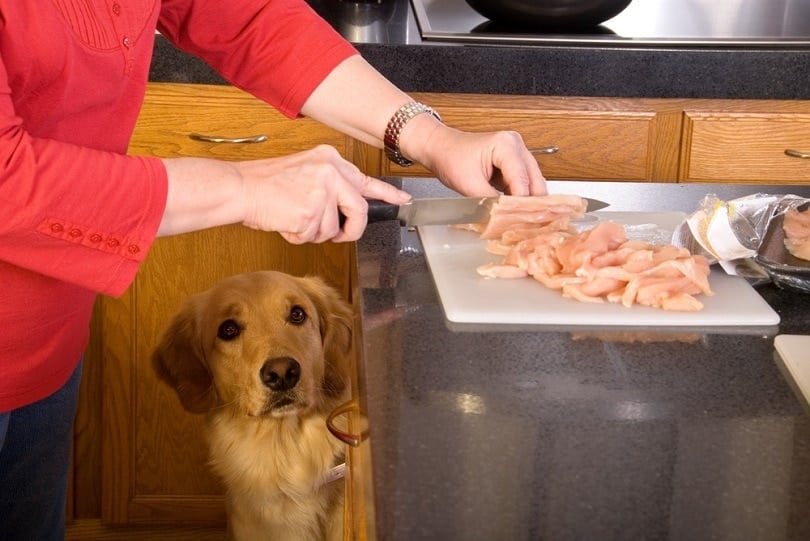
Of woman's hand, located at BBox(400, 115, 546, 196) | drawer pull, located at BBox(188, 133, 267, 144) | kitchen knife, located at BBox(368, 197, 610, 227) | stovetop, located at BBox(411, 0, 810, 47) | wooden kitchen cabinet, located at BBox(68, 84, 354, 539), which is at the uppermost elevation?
stovetop, located at BBox(411, 0, 810, 47)

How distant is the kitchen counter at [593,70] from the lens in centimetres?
196

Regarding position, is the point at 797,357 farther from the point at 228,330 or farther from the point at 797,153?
the point at 797,153

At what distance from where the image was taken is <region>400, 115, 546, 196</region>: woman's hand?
1.25 metres

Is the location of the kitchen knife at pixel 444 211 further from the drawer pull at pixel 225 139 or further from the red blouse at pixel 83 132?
the drawer pull at pixel 225 139

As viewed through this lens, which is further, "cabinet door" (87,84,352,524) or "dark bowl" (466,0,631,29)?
"dark bowl" (466,0,631,29)

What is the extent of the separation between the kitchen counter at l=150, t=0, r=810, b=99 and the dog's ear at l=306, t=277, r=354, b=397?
0.53 meters

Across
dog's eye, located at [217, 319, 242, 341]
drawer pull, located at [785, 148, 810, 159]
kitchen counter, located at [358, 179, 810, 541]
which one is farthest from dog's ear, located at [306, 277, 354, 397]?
drawer pull, located at [785, 148, 810, 159]

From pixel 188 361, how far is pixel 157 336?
0.41 metres

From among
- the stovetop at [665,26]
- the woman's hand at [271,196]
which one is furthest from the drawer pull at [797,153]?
the woman's hand at [271,196]

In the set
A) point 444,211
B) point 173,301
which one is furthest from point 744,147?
point 173,301

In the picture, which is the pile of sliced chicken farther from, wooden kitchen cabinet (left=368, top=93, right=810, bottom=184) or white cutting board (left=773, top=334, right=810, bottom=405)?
wooden kitchen cabinet (left=368, top=93, right=810, bottom=184)

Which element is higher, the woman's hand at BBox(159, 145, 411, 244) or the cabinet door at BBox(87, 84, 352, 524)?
the woman's hand at BBox(159, 145, 411, 244)

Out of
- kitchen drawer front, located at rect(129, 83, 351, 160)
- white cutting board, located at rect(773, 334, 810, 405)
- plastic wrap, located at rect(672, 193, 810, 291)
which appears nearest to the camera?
white cutting board, located at rect(773, 334, 810, 405)

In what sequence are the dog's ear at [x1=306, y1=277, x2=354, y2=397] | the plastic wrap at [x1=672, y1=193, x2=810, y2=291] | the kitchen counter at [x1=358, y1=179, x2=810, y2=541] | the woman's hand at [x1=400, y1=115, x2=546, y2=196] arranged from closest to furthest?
the kitchen counter at [x1=358, y1=179, x2=810, y2=541] → the plastic wrap at [x1=672, y1=193, x2=810, y2=291] → the woman's hand at [x1=400, y1=115, x2=546, y2=196] → the dog's ear at [x1=306, y1=277, x2=354, y2=397]
